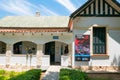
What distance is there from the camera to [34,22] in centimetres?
2856

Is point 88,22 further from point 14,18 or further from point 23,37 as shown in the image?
point 14,18

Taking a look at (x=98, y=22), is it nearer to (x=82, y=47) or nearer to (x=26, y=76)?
(x=82, y=47)

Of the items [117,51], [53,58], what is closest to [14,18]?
[53,58]

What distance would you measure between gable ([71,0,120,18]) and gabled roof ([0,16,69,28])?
6044 mm

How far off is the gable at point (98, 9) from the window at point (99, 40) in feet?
4.07

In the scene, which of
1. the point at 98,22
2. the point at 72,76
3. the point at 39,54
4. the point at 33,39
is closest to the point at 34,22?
the point at 33,39

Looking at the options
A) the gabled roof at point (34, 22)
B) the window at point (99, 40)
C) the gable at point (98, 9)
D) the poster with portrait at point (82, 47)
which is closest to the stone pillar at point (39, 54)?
the gabled roof at point (34, 22)

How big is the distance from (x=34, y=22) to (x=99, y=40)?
10.2 meters

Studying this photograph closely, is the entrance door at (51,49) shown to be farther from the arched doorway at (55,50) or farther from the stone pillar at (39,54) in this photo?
the stone pillar at (39,54)

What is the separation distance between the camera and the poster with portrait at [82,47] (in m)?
20.4

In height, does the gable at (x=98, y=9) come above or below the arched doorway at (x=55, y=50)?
above

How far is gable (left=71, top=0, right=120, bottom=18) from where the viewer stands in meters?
20.1

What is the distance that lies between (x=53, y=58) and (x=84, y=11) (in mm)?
10043

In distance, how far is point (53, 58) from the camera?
2898 centimetres
